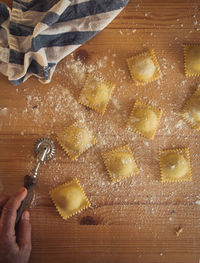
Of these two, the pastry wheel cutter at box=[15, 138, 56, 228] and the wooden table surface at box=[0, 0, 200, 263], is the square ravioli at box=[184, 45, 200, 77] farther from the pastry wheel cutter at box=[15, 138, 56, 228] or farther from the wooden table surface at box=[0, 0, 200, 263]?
the pastry wheel cutter at box=[15, 138, 56, 228]

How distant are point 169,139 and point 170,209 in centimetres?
31

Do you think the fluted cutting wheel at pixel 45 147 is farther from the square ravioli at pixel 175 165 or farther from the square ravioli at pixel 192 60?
the square ravioli at pixel 192 60

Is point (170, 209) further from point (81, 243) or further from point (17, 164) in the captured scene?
point (17, 164)

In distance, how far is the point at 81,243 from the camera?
4.18 feet

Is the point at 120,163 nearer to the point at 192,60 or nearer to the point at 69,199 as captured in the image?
the point at 69,199

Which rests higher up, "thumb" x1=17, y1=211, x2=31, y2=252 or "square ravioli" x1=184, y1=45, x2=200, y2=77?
"square ravioli" x1=184, y1=45, x2=200, y2=77

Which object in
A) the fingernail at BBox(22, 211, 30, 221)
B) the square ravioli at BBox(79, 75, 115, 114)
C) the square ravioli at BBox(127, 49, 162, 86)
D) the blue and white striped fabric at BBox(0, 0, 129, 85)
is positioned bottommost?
the fingernail at BBox(22, 211, 30, 221)

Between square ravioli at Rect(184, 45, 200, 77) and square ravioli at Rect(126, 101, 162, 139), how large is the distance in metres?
0.22

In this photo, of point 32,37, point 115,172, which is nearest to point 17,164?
point 115,172

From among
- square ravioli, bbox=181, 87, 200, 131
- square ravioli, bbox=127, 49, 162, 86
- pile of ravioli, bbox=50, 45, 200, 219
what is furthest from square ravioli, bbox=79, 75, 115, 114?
square ravioli, bbox=181, 87, 200, 131

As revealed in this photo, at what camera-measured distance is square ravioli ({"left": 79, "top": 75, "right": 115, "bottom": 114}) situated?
1.24 metres

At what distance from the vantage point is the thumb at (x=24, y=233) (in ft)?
3.84

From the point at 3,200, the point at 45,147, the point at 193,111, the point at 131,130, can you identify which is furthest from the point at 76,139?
the point at 193,111

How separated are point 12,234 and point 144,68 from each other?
86cm
